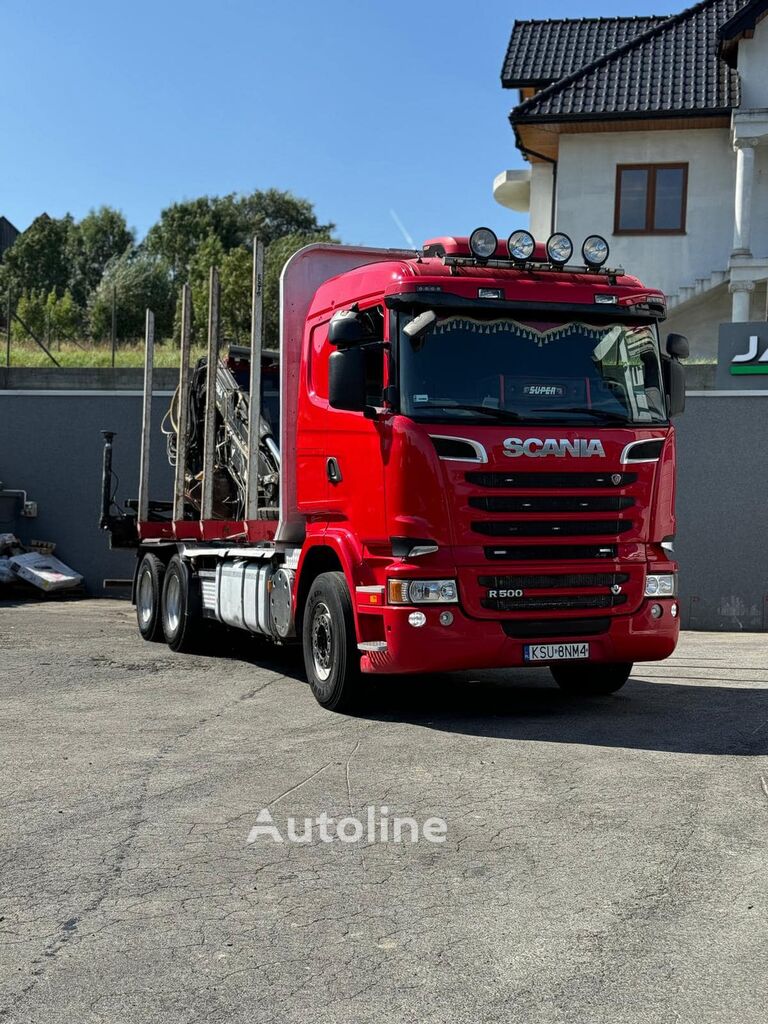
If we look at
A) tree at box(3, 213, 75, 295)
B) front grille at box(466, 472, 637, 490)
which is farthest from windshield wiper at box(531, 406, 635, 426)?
tree at box(3, 213, 75, 295)

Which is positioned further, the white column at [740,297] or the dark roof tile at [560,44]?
the dark roof tile at [560,44]

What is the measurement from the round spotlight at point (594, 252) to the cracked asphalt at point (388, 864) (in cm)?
320

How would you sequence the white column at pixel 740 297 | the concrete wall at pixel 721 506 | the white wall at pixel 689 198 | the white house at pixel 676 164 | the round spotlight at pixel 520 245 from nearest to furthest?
the round spotlight at pixel 520 245 → the concrete wall at pixel 721 506 → the white column at pixel 740 297 → the white house at pixel 676 164 → the white wall at pixel 689 198

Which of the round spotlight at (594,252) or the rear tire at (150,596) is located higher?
the round spotlight at (594,252)

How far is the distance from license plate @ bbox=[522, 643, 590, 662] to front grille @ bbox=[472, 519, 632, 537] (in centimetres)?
73

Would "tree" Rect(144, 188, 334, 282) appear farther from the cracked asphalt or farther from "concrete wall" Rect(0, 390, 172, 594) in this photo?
the cracked asphalt

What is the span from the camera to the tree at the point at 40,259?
69562 mm

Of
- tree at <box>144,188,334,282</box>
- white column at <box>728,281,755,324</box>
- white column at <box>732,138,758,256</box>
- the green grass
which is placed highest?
tree at <box>144,188,334,282</box>

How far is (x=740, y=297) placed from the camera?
993 inches

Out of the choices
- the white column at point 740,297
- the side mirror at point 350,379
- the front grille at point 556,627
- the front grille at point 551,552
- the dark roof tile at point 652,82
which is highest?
the dark roof tile at point 652,82

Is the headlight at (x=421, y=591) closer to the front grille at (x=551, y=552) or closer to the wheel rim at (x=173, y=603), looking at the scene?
the front grille at (x=551, y=552)

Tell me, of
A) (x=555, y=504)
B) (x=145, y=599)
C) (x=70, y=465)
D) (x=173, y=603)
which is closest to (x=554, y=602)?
(x=555, y=504)

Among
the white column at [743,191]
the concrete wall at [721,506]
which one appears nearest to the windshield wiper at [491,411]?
the concrete wall at [721,506]

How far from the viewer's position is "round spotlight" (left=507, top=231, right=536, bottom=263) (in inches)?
347
